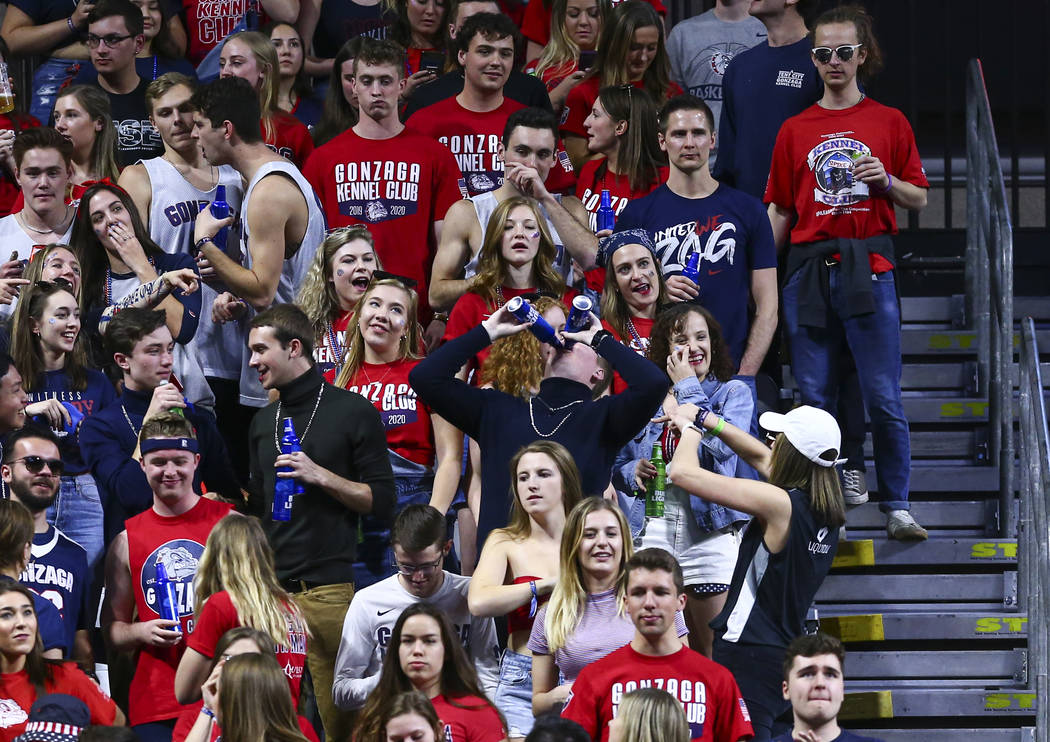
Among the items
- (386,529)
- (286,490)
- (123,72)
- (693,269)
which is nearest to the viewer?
(286,490)

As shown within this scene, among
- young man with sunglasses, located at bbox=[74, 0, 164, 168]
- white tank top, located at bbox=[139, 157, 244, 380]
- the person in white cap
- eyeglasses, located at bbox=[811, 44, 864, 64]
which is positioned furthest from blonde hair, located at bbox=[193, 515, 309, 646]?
eyeglasses, located at bbox=[811, 44, 864, 64]

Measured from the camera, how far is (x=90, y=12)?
977 centimetres

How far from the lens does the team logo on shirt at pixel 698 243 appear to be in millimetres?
8484

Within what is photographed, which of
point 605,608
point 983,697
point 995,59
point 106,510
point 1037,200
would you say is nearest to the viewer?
point 605,608

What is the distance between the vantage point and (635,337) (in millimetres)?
8008

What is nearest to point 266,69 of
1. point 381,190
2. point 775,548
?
point 381,190

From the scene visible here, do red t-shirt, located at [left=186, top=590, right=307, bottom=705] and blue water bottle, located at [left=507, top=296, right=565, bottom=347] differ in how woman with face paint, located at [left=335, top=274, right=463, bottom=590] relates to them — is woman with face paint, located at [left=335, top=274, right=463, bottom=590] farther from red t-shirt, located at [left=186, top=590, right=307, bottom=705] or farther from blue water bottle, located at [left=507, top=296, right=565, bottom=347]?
red t-shirt, located at [left=186, top=590, right=307, bottom=705]

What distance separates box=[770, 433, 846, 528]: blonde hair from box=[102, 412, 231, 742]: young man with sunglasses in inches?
83.2

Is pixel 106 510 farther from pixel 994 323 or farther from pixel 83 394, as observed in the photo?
pixel 994 323

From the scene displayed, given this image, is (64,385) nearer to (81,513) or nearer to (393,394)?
(81,513)

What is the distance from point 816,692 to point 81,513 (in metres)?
3.06

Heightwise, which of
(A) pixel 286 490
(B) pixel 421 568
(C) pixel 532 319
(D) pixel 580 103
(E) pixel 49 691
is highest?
(D) pixel 580 103

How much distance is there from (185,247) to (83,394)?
1391mm

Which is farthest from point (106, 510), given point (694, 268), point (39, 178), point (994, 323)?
point (994, 323)
